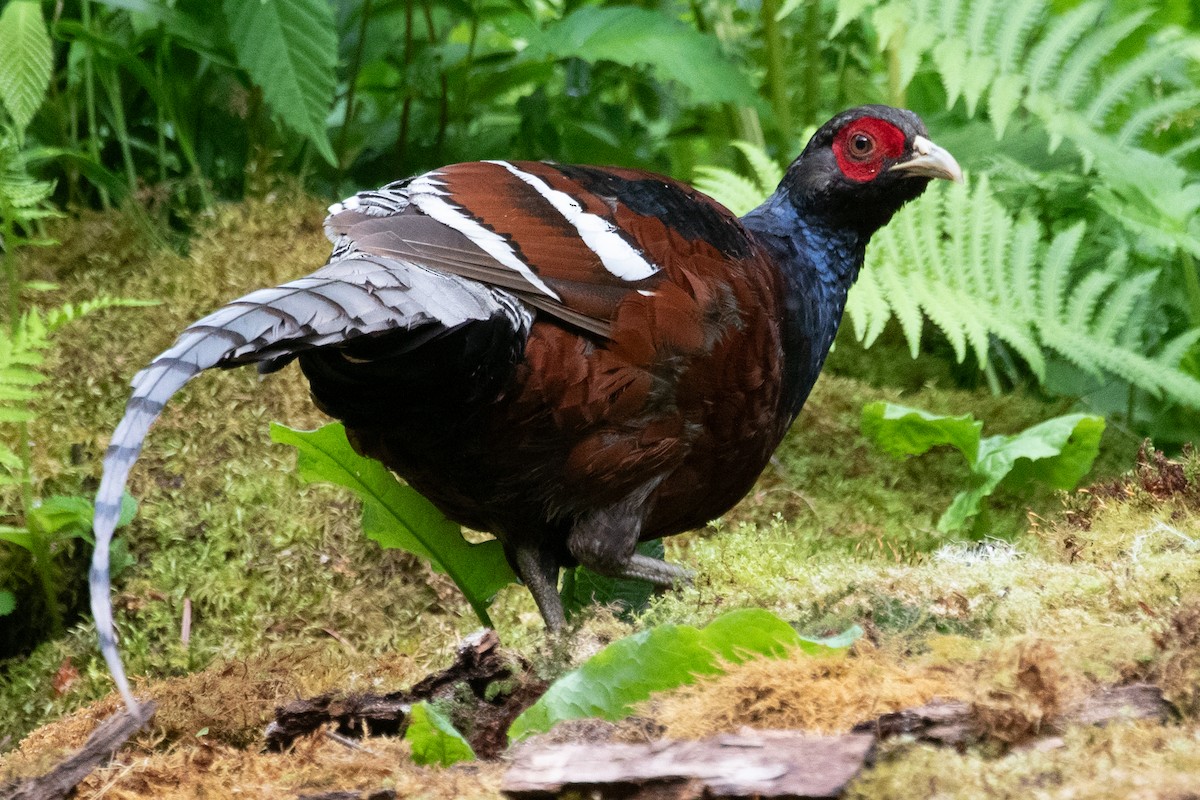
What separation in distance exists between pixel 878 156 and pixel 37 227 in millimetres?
3744

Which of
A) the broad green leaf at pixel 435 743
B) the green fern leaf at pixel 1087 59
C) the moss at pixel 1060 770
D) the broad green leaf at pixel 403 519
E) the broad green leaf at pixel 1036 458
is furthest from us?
the green fern leaf at pixel 1087 59

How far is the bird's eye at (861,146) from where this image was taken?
3.45m

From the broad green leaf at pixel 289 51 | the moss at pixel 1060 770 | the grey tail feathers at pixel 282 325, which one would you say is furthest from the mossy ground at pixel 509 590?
the broad green leaf at pixel 289 51

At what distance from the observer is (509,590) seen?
153 inches

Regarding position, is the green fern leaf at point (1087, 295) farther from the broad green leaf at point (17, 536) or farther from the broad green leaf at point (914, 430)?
the broad green leaf at point (17, 536)

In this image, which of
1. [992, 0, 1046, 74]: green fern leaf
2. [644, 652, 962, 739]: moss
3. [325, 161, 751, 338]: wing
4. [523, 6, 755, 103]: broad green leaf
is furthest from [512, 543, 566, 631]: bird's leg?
[992, 0, 1046, 74]: green fern leaf

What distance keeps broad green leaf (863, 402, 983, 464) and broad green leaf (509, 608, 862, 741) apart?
6.30 ft

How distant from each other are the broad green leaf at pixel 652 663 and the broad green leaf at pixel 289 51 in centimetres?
301

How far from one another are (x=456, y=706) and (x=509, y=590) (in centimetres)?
171

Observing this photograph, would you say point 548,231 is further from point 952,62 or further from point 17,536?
point 952,62

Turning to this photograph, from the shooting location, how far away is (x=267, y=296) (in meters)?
2.02

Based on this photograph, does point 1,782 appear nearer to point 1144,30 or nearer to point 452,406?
point 452,406

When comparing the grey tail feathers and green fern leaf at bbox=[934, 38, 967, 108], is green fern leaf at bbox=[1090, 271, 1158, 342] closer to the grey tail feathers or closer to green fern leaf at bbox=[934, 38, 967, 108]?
green fern leaf at bbox=[934, 38, 967, 108]

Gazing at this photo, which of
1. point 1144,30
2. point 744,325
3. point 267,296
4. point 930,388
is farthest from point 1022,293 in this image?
point 267,296
